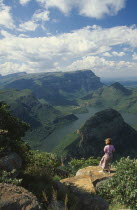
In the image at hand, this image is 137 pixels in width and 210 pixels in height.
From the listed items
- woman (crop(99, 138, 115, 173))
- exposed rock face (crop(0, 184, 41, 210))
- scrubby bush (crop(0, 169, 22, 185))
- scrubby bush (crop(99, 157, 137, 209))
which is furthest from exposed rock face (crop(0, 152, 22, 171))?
woman (crop(99, 138, 115, 173))

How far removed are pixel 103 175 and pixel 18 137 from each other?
461 inches

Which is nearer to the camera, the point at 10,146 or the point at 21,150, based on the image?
the point at 10,146

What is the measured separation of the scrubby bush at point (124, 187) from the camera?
590 inches

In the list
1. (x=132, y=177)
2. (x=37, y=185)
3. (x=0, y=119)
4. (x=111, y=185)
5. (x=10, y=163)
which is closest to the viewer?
(x=37, y=185)

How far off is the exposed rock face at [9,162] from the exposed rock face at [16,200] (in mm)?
4107

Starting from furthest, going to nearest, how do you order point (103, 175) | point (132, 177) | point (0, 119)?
point (103, 175)
point (0, 119)
point (132, 177)

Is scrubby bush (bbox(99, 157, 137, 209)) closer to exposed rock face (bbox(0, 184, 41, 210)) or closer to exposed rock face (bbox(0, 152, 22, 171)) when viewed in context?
exposed rock face (bbox(0, 184, 41, 210))

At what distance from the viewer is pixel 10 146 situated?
17.0 m

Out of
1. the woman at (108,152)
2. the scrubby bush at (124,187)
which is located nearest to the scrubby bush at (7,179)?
the scrubby bush at (124,187)

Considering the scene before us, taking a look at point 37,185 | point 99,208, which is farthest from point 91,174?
point 37,185

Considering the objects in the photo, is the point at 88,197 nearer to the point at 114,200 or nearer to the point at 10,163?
the point at 114,200

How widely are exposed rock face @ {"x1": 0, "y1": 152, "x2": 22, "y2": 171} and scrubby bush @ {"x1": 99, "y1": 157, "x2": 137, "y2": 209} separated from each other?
348 inches

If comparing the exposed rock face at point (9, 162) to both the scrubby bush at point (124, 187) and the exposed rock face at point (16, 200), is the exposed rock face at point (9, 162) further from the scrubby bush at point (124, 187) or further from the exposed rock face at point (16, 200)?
the scrubby bush at point (124, 187)

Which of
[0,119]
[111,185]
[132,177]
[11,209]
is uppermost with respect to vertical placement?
[0,119]
